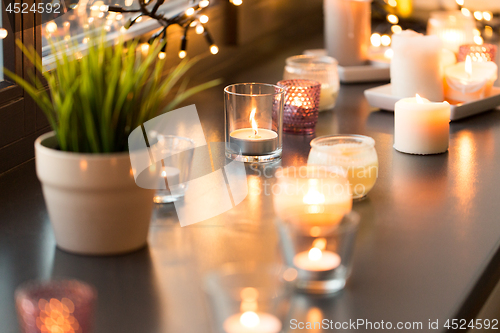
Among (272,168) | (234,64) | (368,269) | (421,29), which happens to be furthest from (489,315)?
(421,29)

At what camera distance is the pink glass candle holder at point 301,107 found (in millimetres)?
1228

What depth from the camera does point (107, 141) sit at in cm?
67

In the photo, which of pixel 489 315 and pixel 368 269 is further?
pixel 489 315

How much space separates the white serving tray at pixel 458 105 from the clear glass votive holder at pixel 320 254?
0.78 metres

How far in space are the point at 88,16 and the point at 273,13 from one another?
3.60ft

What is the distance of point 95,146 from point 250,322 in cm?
27

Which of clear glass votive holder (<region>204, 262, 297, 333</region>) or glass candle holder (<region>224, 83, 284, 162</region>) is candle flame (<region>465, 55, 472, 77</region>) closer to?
glass candle holder (<region>224, 83, 284, 162</region>)

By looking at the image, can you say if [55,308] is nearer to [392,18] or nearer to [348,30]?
[348,30]

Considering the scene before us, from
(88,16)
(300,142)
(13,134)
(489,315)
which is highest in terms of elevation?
(88,16)

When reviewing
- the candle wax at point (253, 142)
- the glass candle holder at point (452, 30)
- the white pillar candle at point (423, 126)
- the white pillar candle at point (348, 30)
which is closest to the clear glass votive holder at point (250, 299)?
the candle wax at point (253, 142)

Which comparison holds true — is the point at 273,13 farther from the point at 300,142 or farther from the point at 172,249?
the point at 172,249

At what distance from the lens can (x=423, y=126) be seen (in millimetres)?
1116

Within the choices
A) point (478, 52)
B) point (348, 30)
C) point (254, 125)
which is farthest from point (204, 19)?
point (478, 52)

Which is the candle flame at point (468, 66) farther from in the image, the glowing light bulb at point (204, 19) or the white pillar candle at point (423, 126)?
the glowing light bulb at point (204, 19)
